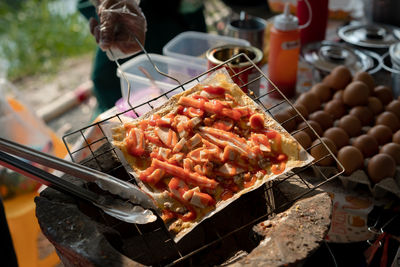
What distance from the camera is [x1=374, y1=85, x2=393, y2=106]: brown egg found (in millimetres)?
2443

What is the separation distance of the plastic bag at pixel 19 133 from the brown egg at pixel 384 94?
7.22ft

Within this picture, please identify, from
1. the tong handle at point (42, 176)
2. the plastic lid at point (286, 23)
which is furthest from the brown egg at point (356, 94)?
the tong handle at point (42, 176)

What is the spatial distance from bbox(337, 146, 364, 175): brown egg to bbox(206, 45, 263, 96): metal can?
0.58 meters

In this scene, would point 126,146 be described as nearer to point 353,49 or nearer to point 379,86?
point 379,86

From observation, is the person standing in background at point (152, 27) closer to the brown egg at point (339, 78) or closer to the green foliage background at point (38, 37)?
the brown egg at point (339, 78)

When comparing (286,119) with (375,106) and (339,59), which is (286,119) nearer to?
(375,106)

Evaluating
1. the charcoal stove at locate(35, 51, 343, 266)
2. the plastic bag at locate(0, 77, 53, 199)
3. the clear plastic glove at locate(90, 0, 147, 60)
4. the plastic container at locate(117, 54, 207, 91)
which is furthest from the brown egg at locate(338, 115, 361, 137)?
the plastic bag at locate(0, 77, 53, 199)

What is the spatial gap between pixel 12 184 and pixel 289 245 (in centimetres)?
213

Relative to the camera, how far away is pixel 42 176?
1.44 meters

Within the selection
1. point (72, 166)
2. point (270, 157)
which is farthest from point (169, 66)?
point (72, 166)

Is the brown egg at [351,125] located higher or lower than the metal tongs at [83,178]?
lower

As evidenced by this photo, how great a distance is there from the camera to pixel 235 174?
1669 mm

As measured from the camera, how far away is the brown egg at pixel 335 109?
2346 mm

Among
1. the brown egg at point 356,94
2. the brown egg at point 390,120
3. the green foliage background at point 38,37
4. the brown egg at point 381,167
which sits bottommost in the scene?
the green foliage background at point 38,37
